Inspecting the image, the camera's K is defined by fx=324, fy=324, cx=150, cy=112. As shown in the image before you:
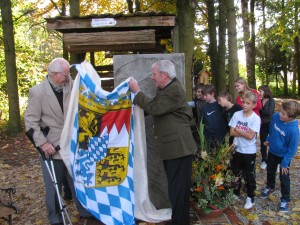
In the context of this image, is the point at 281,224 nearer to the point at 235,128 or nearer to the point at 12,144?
the point at 235,128

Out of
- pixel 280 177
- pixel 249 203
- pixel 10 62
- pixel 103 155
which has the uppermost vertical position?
pixel 10 62

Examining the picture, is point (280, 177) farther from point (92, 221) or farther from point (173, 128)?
point (92, 221)

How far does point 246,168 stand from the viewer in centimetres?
439

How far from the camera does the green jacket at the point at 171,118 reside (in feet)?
10.8

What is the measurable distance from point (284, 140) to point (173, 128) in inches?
67.2

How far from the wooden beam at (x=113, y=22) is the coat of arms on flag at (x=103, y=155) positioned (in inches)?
99.6

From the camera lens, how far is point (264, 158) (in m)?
6.27

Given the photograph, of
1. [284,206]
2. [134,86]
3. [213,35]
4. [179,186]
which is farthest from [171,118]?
[213,35]

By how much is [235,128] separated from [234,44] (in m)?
4.57

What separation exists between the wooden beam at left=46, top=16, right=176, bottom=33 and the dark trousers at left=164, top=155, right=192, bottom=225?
3316 millimetres

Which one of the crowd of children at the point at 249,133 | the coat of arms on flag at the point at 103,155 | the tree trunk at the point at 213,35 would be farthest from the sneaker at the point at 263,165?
the tree trunk at the point at 213,35

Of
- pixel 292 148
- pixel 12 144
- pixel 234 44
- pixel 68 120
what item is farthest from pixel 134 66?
pixel 12 144

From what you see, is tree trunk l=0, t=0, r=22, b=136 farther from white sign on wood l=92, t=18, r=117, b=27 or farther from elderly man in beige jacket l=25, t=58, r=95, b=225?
elderly man in beige jacket l=25, t=58, r=95, b=225

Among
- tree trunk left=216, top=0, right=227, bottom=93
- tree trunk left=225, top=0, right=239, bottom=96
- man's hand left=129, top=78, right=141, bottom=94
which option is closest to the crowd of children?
man's hand left=129, top=78, right=141, bottom=94
